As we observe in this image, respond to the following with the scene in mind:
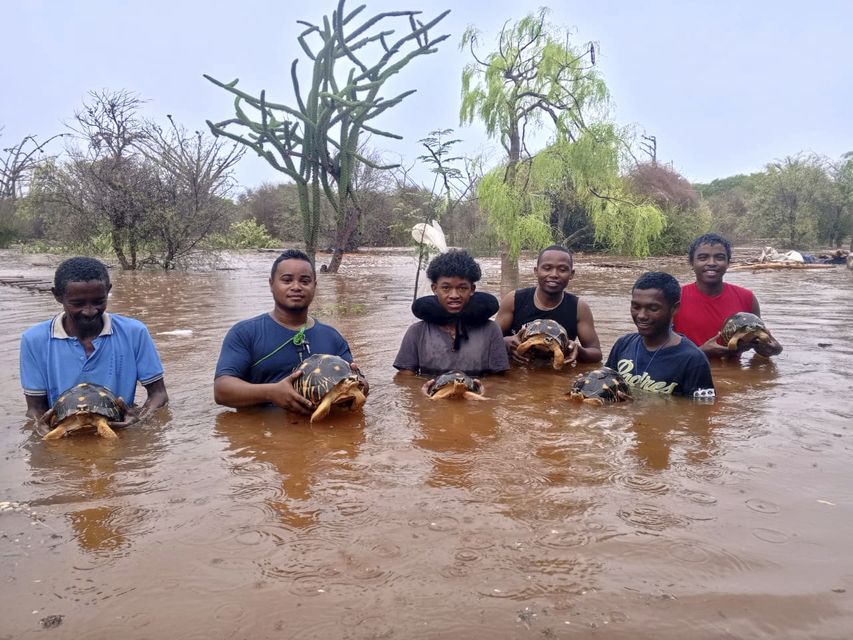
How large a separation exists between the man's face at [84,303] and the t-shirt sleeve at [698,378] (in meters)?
3.70

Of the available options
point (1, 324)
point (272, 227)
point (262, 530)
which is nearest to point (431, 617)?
point (262, 530)

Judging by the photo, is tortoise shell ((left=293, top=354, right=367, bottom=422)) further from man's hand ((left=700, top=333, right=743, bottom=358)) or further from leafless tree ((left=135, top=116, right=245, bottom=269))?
leafless tree ((left=135, top=116, right=245, bottom=269))

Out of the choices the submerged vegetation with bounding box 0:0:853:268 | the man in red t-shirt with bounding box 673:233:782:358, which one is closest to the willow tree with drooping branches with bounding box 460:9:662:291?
the submerged vegetation with bounding box 0:0:853:268

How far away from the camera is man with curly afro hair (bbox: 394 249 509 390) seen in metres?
4.59

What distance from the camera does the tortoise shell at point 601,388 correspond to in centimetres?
422

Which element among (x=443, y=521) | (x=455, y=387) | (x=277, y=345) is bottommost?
(x=443, y=521)

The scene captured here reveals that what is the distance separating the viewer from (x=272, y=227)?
38.2 m

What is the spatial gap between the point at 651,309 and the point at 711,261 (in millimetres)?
1526

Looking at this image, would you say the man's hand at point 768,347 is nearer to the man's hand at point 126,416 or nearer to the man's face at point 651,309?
the man's face at point 651,309

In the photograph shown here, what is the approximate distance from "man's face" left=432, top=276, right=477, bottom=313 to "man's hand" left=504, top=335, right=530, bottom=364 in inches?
33.1

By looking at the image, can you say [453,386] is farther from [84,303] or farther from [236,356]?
[84,303]

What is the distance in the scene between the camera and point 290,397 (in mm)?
3820

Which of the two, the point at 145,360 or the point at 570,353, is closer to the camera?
the point at 145,360

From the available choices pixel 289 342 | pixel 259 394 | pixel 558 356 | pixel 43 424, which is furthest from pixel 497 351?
pixel 43 424
